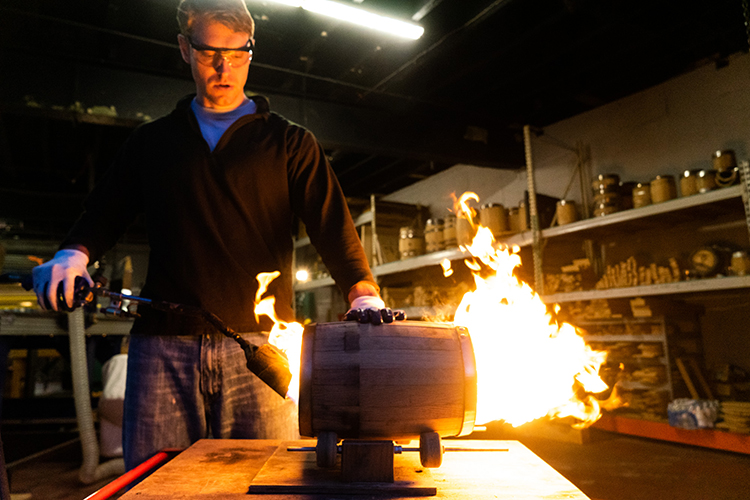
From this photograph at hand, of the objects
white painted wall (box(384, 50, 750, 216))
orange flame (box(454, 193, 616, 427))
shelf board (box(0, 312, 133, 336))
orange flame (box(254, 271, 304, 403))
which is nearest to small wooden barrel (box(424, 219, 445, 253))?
white painted wall (box(384, 50, 750, 216))

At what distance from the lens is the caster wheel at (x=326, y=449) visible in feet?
3.68

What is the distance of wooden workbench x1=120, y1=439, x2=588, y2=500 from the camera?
106 centimetres

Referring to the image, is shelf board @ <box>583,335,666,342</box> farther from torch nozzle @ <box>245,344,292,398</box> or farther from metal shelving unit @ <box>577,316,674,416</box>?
torch nozzle @ <box>245,344,292,398</box>

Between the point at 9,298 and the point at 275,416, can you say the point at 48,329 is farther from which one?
the point at 275,416

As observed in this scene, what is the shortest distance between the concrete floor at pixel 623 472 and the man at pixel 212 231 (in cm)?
276

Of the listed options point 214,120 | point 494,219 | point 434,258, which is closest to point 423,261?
point 434,258

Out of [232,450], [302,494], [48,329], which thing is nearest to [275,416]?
[232,450]

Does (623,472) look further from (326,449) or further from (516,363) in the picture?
(326,449)

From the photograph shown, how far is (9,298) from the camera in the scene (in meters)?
5.09

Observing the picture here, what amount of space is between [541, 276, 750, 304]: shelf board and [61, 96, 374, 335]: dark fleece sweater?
359cm

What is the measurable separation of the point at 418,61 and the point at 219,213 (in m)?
4.18

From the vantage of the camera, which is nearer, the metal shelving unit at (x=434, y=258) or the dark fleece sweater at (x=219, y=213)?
the dark fleece sweater at (x=219, y=213)

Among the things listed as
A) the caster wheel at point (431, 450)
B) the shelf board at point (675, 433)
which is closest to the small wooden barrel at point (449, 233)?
the shelf board at point (675, 433)

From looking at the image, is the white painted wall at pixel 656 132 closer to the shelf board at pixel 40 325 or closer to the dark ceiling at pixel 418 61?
the dark ceiling at pixel 418 61
